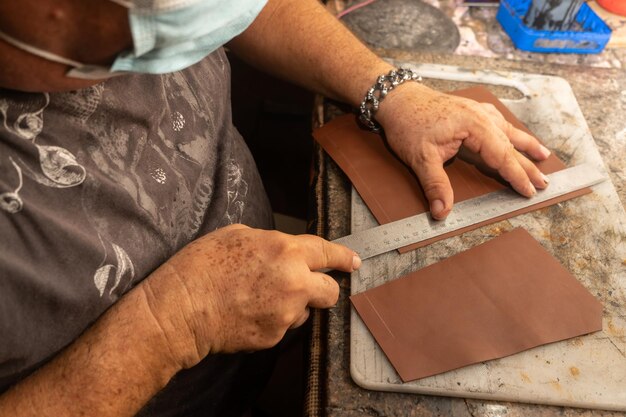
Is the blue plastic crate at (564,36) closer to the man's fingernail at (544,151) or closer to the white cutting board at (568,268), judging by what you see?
the white cutting board at (568,268)

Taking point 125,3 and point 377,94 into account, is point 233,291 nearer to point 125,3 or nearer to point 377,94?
point 125,3

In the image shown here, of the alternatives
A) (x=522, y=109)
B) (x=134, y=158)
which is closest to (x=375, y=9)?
(x=522, y=109)

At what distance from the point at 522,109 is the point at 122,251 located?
94cm

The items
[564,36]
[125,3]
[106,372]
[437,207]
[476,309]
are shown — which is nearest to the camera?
[125,3]

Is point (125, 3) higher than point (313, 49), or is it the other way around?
point (125, 3)

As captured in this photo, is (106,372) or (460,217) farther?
(460,217)

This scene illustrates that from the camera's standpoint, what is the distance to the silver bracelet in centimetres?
99

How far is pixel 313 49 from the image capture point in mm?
1034

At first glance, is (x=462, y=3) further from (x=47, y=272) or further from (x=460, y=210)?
(x=47, y=272)

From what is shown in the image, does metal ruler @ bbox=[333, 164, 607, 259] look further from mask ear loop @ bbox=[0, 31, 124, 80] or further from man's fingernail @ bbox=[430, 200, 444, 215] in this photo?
mask ear loop @ bbox=[0, 31, 124, 80]

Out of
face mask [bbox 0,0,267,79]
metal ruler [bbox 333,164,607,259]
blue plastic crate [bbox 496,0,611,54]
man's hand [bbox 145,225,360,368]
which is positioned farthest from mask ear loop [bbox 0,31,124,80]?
blue plastic crate [bbox 496,0,611,54]

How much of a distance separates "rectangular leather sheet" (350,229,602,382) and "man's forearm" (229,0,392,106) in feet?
1.43

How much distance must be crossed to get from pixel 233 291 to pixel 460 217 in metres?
0.45

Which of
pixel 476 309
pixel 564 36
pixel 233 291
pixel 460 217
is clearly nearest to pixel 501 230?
pixel 460 217
